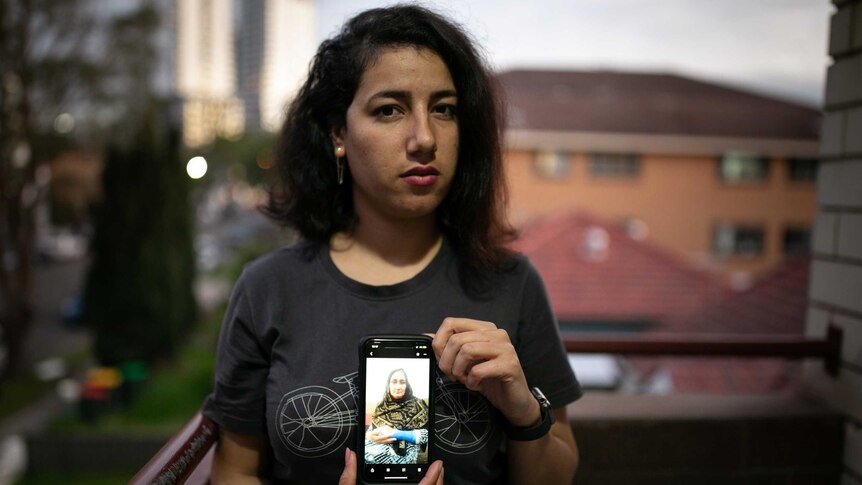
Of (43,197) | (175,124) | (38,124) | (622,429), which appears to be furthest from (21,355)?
(622,429)

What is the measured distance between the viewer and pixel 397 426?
1016mm

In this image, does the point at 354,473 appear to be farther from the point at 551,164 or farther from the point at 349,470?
the point at 551,164

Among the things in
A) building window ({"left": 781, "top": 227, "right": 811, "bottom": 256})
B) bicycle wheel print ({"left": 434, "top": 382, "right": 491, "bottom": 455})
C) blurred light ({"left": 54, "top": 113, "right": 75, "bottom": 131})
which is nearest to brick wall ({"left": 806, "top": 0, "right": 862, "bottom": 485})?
bicycle wheel print ({"left": 434, "top": 382, "right": 491, "bottom": 455})

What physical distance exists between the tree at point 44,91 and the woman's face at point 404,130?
36.5ft

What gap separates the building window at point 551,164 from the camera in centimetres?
1365

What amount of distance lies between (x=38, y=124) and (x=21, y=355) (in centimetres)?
416

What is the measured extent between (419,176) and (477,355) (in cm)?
33

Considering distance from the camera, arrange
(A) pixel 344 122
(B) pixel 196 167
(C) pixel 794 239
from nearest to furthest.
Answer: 1. (A) pixel 344 122
2. (B) pixel 196 167
3. (C) pixel 794 239

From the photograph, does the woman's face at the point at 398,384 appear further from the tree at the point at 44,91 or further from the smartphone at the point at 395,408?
the tree at the point at 44,91

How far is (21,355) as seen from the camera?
11398 mm

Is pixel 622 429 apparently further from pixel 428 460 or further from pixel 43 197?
pixel 43 197

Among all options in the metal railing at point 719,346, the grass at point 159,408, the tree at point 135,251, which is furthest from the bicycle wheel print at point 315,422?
the tree at point 135,251

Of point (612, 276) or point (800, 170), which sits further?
point (800, 170)

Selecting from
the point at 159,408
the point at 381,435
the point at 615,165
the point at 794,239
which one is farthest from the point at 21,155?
the point at 794,239
